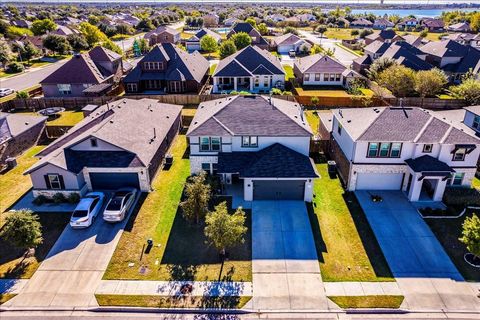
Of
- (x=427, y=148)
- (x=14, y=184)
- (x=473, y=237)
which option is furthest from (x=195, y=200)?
(x=427, y=148)

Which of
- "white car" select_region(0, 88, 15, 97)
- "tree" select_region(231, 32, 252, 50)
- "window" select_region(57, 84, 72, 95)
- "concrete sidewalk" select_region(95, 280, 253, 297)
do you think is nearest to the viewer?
"concrete sidewalk" select_region(95, 280, 253, 297)

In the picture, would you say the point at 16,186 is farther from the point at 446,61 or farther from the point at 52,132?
the point at 446,61

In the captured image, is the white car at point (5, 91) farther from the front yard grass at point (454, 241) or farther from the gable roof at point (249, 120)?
the front yard grass at point (454, 241)

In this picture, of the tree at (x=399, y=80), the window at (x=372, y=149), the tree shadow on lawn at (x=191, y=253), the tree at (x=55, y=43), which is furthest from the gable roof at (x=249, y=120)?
the tree at (x=55, y=43)

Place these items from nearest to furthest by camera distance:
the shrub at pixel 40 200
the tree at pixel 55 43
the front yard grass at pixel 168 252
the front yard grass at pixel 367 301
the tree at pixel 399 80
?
the front yard grass at pixel 367 301, the front yard grass at pixel 168 252, the shrub at pixel 40 200, the tree at pixel 399 80, the tree at pixel 55 43

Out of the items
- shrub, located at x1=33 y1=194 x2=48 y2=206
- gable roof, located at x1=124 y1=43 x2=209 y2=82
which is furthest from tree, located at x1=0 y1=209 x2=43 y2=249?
gable roof, located at x1=124 y1=43 x2=209 y2=82

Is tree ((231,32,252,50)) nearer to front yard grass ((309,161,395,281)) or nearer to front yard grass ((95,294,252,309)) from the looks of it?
front yard grass ((309,161,395,281))
